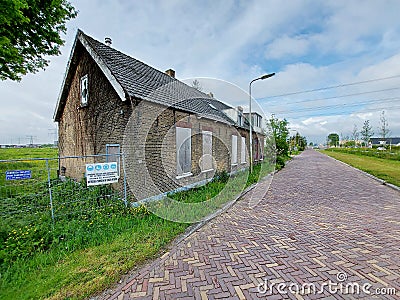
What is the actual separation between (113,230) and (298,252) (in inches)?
Result: 150

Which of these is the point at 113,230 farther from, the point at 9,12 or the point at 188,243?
the point at 9,12

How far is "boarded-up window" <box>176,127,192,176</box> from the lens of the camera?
8.62 meters

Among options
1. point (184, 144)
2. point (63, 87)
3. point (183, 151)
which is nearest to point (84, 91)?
point (63, 87)

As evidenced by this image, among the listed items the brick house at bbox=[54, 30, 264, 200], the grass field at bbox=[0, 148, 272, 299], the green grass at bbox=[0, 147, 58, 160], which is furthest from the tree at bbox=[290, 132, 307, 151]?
the grass field at bbox=[0, 148, 272, 299]

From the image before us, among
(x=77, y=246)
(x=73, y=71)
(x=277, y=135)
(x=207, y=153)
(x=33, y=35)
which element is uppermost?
(x=33, y=35)

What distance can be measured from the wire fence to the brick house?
88 cm

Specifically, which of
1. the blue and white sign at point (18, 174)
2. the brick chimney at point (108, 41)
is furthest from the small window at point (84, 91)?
the blue and white sign at point (18, 174)

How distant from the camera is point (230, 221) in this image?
564 centimetres

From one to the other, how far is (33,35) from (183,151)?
811cm

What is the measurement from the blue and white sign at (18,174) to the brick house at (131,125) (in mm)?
2512

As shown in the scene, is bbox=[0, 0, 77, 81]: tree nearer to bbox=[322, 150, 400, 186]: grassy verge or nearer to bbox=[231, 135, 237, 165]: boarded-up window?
bbox=[231, 135, 237, 165]: boarded-up window

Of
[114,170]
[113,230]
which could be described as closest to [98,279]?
[113,230]

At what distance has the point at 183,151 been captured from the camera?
8992 mm

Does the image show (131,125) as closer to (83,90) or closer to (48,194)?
(48,194)
